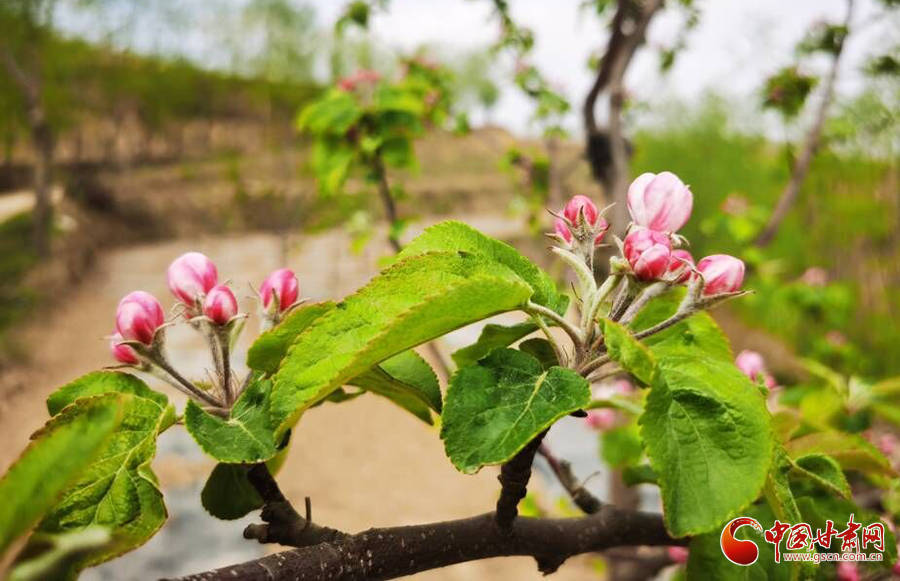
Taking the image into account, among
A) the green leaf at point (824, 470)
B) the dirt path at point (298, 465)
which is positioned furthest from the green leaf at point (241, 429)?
the dirt path at point (298, 465)

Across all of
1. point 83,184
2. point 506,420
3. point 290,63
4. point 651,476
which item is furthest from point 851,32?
point 83,184

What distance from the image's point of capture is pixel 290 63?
1348 centimetres

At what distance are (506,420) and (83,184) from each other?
592 inches

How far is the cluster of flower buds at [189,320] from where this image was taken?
1.88 feet

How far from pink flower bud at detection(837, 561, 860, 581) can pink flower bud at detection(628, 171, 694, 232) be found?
2.18ft

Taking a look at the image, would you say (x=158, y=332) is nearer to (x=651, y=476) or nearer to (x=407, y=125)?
(x=651, y=476)

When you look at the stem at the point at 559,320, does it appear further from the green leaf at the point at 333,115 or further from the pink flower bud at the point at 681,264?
the green leaf at the point at 333,115

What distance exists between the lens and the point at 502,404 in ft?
1.64

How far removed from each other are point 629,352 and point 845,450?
1.48ft

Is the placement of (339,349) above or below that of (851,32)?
below

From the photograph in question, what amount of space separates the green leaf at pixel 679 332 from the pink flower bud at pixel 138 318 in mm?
412

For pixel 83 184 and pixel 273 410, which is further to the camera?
pixel 83 184

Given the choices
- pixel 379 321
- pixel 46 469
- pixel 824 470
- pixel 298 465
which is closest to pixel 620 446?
pixel 824 470

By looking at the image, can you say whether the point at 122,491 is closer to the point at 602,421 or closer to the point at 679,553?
the point at 679,553
